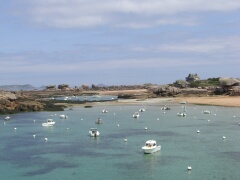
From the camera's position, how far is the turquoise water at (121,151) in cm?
3341

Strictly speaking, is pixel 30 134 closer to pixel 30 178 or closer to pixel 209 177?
pixel 30 178

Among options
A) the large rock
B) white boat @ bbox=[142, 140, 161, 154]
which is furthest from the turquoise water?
the large rock

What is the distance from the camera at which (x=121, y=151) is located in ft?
138

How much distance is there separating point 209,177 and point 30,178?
47.2 ft

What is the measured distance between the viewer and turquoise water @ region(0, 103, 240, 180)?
3341cm

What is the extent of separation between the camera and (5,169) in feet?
116

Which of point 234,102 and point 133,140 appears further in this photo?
point 234,102

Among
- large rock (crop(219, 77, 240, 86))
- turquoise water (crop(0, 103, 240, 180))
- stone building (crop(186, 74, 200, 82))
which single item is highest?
stone building (crop(186, 74, 200, 82))

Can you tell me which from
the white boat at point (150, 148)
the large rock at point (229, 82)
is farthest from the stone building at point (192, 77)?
the white boat at point (150, 148)

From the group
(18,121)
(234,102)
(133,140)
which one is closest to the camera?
(133,140)

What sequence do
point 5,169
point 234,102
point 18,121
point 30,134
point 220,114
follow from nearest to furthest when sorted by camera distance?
point 5,169, point 30,134, point 18,121, point 220,114, point 234,102

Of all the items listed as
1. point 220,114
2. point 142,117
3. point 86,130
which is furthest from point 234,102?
point 86,130

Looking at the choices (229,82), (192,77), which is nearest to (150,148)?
(229,82)

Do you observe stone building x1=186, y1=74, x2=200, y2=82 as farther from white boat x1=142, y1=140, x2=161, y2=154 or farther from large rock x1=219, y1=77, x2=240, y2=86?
white boat x1=142, y1=140, x2=161, y2=154
